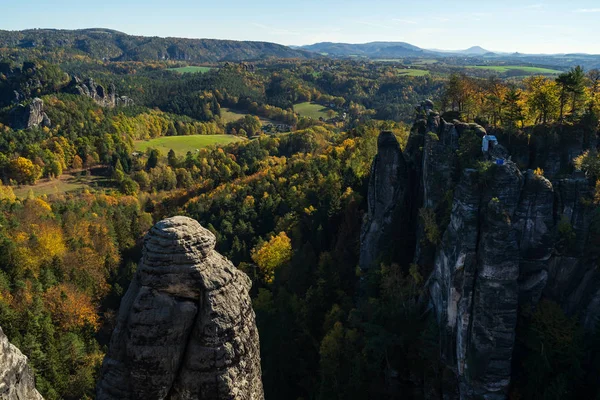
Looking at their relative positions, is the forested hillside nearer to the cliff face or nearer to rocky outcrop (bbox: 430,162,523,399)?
the cliff face

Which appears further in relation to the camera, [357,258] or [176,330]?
[357,258]

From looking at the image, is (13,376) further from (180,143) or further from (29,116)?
(29,116)

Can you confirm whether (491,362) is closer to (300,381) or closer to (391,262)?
(391,262)

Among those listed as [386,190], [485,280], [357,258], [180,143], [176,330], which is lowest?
[357,258]

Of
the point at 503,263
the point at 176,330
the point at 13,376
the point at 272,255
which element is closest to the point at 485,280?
the point at 503,263

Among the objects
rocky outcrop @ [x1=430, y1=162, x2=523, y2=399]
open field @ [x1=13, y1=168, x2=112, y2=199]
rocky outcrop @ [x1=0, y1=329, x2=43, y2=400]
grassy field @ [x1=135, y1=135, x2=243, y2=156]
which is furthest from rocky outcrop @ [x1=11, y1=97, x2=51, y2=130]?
rocky outcrop @ [x1=0, y1=329, x2=43, y2=400]

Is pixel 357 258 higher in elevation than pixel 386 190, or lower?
lower

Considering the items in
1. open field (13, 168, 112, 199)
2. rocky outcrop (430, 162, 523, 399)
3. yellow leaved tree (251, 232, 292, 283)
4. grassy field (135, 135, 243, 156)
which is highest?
rocky outcrop (430, 162, 523, 399)

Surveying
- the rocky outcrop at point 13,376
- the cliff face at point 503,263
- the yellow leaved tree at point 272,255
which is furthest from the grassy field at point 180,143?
the rocky outcrop at point 13,376
